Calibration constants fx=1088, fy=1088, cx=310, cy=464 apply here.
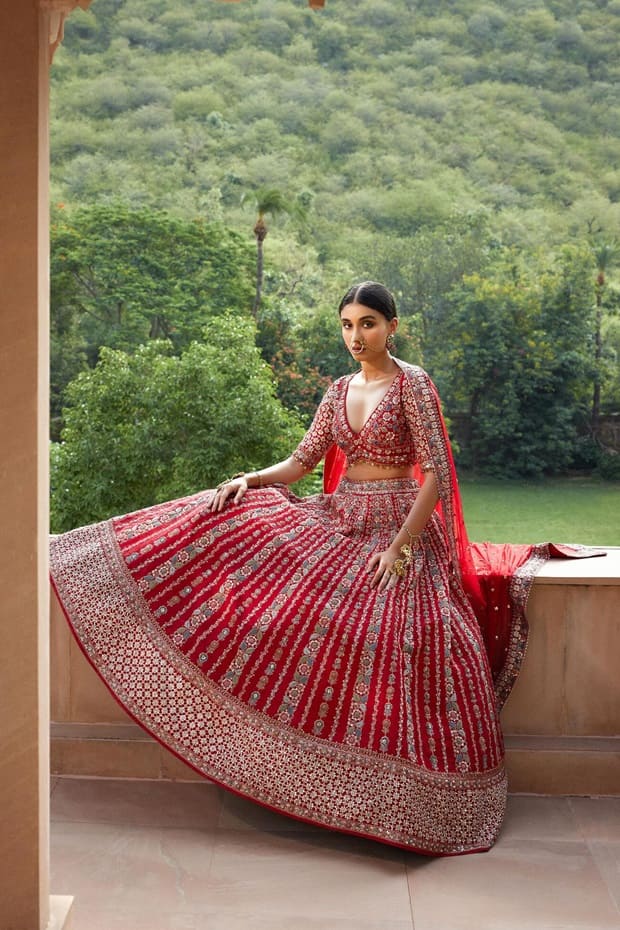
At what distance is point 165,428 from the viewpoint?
20.6ft

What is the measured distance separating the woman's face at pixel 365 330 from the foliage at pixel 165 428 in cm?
304

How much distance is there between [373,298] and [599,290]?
26.0 ft

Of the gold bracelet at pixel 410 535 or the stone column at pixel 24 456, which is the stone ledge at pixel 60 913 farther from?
the gold bracelet at pixel 410 535

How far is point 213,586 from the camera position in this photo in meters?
2.85

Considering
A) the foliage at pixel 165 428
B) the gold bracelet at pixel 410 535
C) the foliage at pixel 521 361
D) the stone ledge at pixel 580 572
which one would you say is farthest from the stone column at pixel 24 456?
the foliage at pixel 521 361

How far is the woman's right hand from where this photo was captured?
2.97 m

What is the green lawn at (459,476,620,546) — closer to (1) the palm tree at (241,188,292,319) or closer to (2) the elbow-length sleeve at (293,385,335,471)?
(1) the palm tree at (241,188,292,319)

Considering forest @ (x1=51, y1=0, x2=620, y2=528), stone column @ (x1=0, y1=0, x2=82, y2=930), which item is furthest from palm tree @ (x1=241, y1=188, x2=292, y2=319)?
stone column @ (x1=0, y1=0, x2=82, y2=930)

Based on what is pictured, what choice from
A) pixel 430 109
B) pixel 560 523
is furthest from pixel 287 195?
pixel 560 523

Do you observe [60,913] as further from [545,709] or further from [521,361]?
[521,361]

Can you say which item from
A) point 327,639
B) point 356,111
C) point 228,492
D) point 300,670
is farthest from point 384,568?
point 356,111

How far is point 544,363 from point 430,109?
2.95 meters

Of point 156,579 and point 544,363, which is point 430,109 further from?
point 156,579

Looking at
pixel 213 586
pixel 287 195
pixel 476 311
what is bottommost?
pixel 213 586
